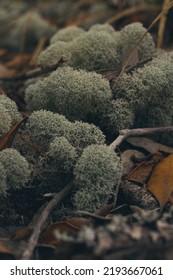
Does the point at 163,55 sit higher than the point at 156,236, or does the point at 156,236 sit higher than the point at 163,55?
the point at 163,55

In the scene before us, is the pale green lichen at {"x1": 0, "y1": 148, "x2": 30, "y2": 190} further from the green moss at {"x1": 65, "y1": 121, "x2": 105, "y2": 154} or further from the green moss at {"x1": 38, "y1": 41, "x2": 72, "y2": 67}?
the green moss at {"x1": 38, "y1": 41, "x2": 72, "y2": 67}

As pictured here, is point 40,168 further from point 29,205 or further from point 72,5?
point 72,5

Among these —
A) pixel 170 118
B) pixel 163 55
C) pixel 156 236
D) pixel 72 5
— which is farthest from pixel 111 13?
pixel 156 236

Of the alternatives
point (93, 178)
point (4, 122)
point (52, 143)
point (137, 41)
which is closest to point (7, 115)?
point (4, 122)

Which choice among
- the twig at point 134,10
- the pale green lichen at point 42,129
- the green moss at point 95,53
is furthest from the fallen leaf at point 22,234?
the twig at point 134,10

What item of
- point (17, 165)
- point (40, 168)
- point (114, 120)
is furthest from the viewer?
point (114, 120)

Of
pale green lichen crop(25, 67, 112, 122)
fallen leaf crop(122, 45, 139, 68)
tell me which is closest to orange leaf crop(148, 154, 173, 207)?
pale green lichen crop(25, 67, 112, 122)

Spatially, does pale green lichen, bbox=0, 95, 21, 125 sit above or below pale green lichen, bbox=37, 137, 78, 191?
above

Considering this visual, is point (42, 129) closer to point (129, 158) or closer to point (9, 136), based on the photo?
point (9, 136)
